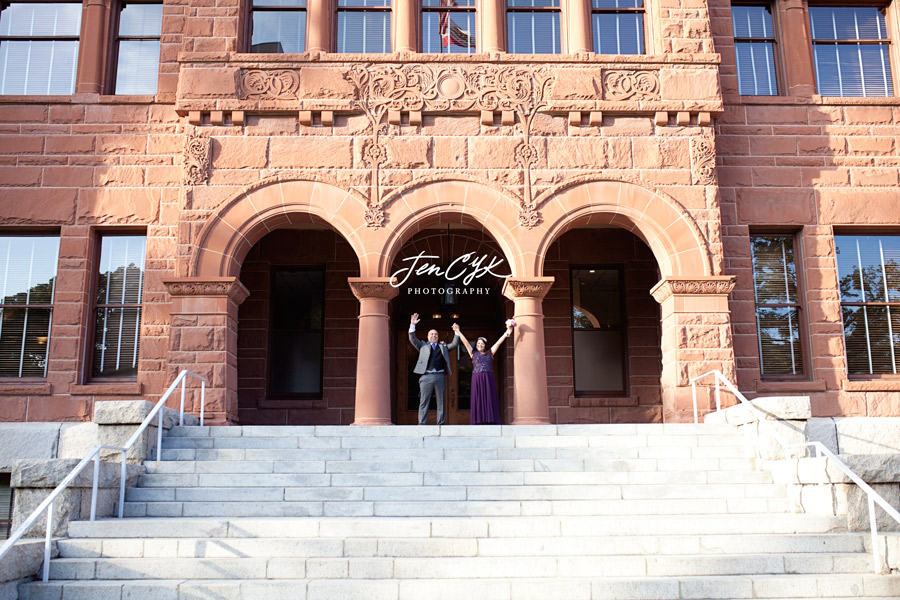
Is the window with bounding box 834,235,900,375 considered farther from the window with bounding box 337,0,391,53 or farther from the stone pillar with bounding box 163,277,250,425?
the stone pillar with bounding box 163,277,250,425

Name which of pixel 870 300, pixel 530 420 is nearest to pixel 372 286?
pixel 530 420

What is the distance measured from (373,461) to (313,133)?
6.01 meters

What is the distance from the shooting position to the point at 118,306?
14.1 m

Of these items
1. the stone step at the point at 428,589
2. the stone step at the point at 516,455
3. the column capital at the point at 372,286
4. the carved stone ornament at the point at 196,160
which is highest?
the carved stone ornament at the point at 196,160

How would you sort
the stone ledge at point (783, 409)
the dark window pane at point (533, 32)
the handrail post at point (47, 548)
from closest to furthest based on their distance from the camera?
the handrail post at point (47, 548)
the stone ledge at point (783, 409)
the dark window pane at point (533, 32)

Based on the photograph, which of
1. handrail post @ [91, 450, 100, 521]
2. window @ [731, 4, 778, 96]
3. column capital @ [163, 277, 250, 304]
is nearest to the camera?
handrail post @ [91, 450, 100, 521]

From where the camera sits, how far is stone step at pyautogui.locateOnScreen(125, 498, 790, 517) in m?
8.77

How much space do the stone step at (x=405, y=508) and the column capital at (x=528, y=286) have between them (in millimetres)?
4888

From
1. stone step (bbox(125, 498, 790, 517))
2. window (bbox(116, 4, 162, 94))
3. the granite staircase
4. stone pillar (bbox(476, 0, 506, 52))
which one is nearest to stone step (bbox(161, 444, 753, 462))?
the granite staircase

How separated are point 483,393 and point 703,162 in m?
4.94

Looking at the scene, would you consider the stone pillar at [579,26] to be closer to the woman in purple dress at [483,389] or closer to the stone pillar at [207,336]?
the woman in purple dress at [483,389]

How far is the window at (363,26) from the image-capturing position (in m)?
14.7

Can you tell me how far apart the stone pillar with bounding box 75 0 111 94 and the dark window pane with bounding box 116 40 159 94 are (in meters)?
0.32

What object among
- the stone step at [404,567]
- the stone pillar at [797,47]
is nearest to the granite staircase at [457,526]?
the stone step at [404,567]
